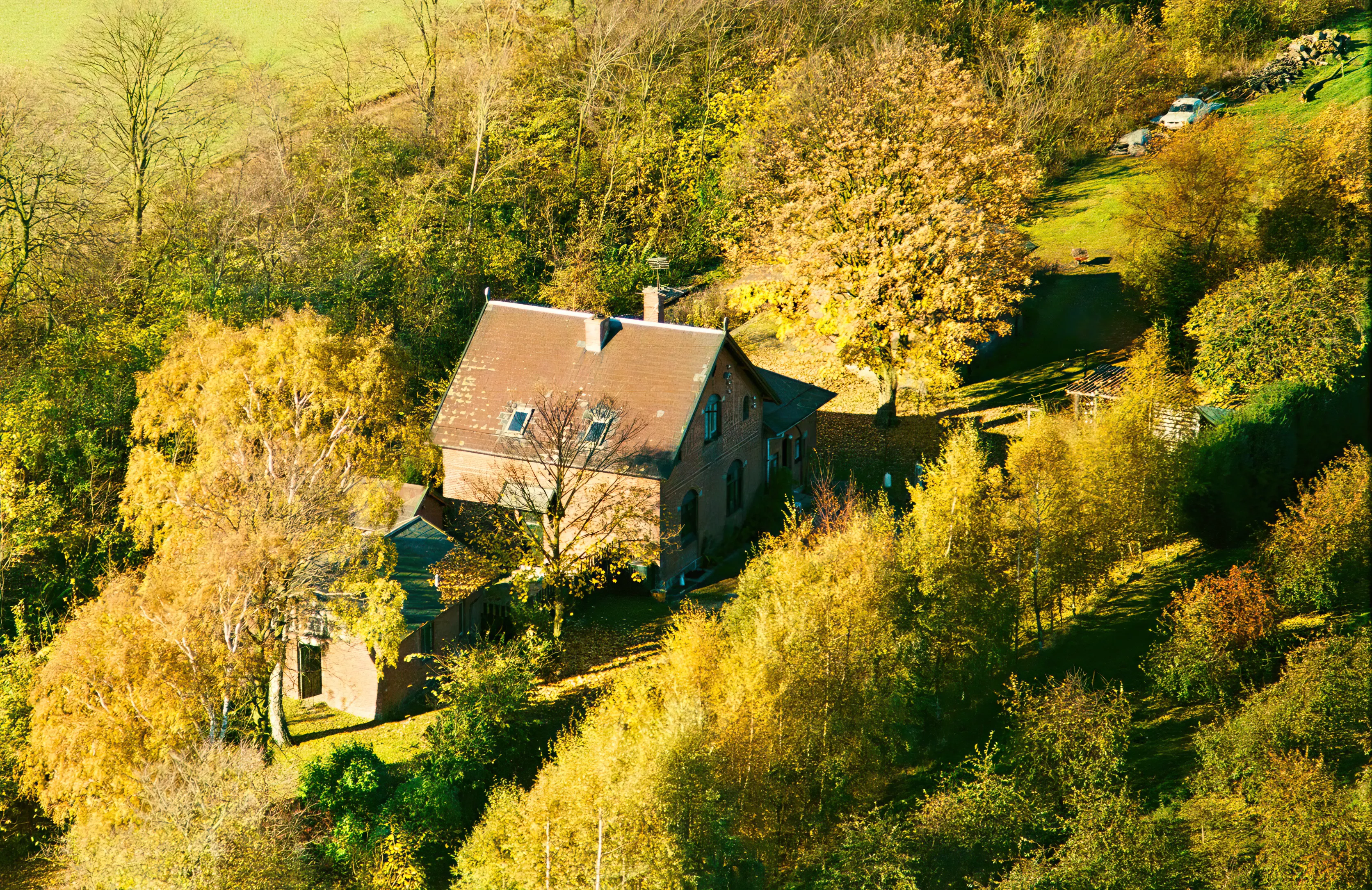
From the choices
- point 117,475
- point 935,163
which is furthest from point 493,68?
point 117,475

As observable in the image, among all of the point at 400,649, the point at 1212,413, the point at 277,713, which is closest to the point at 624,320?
the point at 400,649

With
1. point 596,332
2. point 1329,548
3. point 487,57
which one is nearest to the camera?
point 1329,548

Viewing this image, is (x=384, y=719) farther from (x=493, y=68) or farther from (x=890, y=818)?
A: (x=493, y=68)

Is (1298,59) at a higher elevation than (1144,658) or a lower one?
higher

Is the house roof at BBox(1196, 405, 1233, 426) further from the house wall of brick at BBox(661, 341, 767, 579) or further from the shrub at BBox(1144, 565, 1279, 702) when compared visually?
the house wall of brick at BBox(661, 341, 767, 579)

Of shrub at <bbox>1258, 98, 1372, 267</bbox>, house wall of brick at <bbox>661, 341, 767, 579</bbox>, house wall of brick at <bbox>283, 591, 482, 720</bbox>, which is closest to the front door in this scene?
house wall of brick at <bbox>283, 591, 482, 720</bbox>

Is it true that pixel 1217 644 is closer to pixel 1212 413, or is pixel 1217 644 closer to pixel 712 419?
pixel 1212 413

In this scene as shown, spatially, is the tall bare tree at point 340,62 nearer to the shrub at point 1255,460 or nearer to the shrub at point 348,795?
the shrub at point 348,795
